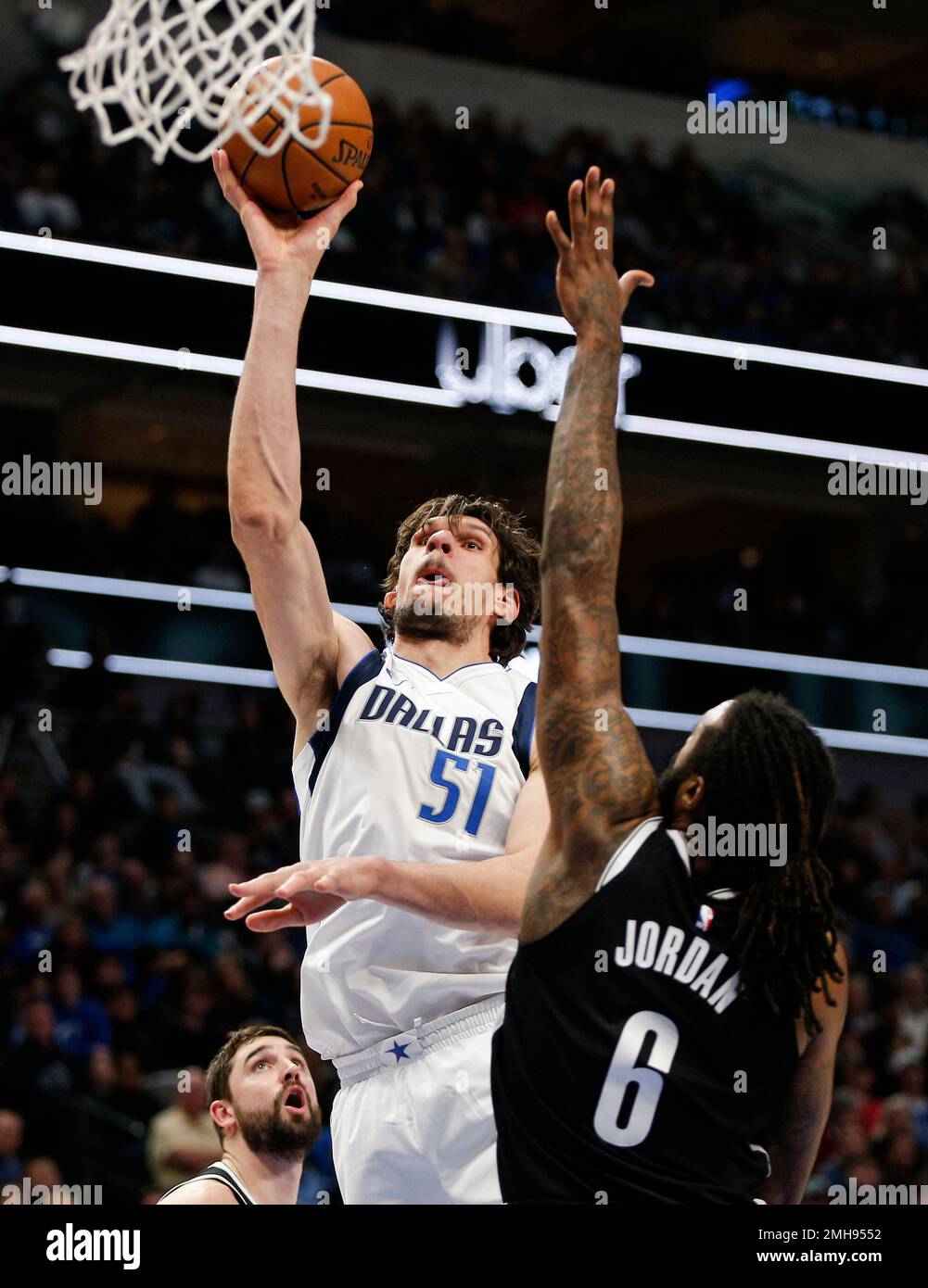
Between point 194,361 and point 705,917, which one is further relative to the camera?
point 194,361

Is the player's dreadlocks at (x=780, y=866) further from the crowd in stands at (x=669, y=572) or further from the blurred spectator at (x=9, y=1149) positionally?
the crowd in stands at (x=669, y=572)

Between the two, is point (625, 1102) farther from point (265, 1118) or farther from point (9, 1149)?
point (9, 1149)

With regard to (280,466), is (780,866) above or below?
below

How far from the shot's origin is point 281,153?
3.73 metres

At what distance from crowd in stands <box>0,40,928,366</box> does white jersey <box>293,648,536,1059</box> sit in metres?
9.48

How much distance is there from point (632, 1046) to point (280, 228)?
218 centimetres

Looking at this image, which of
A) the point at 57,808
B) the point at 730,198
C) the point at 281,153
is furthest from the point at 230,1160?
the point at 730,198

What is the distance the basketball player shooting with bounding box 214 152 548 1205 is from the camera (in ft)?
12.1

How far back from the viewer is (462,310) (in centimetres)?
1381

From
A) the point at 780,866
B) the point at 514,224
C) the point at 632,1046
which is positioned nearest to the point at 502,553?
the point at 780,866

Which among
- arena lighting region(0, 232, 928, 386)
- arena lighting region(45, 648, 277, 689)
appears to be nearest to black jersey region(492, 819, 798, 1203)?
arena lighting region(0, 232, 928, 386)

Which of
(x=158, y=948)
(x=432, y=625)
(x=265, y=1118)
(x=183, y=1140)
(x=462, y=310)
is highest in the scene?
(x=462, y=310)

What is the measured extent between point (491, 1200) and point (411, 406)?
1204 cm

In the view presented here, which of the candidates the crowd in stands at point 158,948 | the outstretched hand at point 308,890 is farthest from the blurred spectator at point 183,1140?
the outstretched hand at point 308,890
